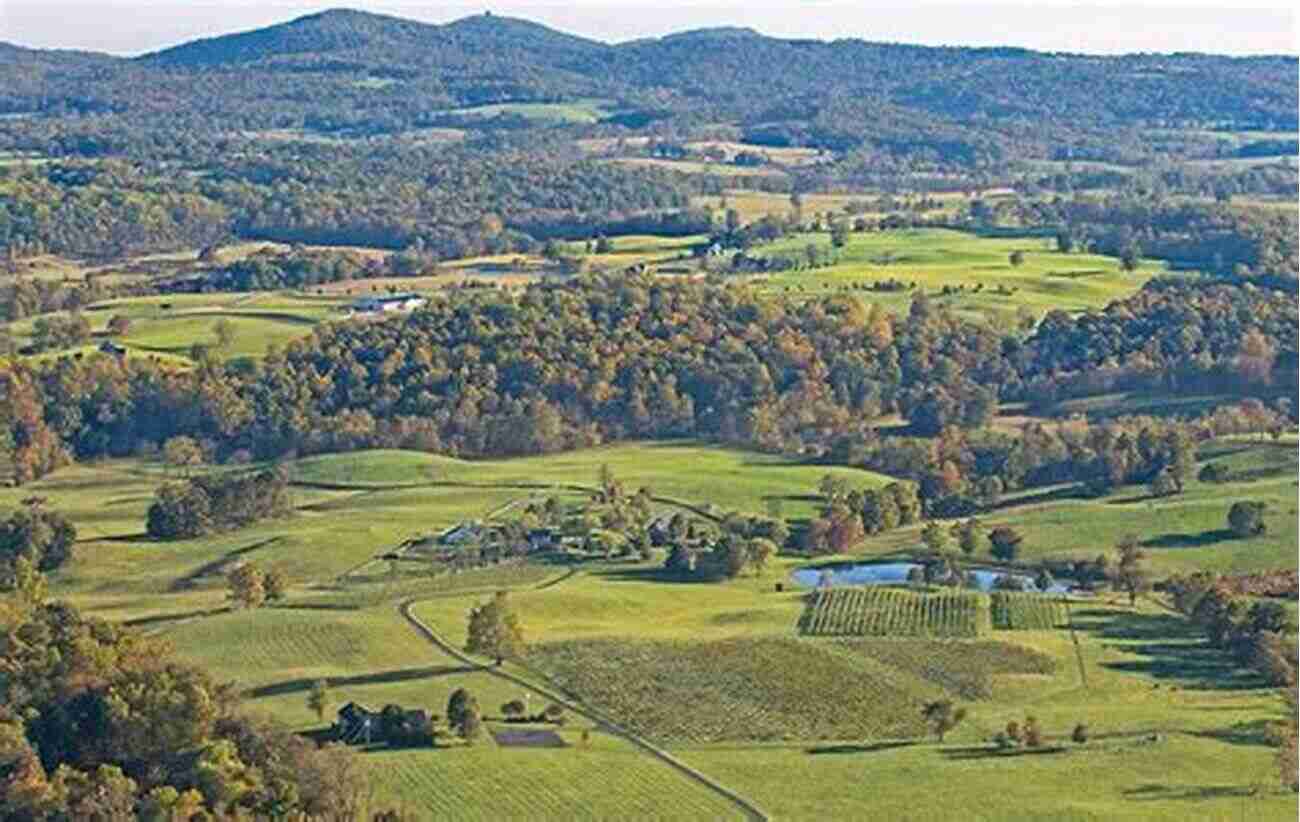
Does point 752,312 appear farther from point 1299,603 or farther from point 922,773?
point 922,773

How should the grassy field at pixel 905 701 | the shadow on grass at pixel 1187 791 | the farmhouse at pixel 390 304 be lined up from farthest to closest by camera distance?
1. the farmhouse at pixel 390 304
2. the grassy field at pixel 905 701
3. the shadow on grass at pixel 1187 791

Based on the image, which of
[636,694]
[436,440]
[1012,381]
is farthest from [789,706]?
[1012,381]

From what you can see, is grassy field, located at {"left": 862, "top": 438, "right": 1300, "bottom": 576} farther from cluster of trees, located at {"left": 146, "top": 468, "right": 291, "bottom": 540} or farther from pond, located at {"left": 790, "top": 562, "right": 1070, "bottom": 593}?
cluster of trees, located at {"left": 146, "top": 468, "right": 291, "bottom": 540}

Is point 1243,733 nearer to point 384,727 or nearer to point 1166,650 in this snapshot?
point 1166,650

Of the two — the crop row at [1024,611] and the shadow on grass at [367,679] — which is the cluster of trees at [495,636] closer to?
the shadow on grass at [367,679]

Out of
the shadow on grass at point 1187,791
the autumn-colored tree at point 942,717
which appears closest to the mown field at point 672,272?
the autumn-colored tree at point 942,717

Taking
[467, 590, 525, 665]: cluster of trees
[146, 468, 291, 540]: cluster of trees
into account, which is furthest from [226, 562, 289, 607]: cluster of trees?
[146, 468, 291, 540]: cluster of trees
